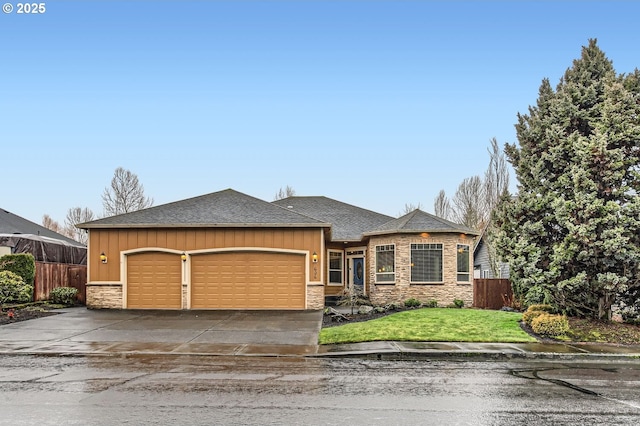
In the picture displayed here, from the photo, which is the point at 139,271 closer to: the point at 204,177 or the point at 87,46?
the point at 87,46

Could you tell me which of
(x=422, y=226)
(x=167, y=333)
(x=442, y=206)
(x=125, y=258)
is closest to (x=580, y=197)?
(x=422, y=226)

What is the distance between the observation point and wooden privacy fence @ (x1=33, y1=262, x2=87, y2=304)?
70.6ft

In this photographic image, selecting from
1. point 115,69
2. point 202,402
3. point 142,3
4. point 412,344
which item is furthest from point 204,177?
point 202,402

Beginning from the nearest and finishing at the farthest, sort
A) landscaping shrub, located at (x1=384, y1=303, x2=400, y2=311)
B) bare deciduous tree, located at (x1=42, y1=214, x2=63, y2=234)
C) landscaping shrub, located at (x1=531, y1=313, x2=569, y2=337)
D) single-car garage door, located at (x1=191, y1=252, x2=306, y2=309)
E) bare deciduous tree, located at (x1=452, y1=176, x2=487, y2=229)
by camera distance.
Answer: landscaping shrub, located at (x1=531, y1=313, x2=569, y2=337) < landscaping shrub, located at (x1=384, y1=303, x2=400, y2=311) < single-car garage door, located at (x1=191, y1=252, x2=306, y2=309) < bare deciduous tree, located at (x1=452, y1=176, x2=487, y2=229) < bare deciduous tree, located at (x1=42, y1=214, x2=63, y2=234)

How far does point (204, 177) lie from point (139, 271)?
3073cm

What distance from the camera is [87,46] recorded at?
2017cm

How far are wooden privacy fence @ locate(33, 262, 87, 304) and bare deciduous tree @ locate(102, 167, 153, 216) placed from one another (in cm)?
2049

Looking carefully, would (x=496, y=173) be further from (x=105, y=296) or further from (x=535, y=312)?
(x=105, y=296)

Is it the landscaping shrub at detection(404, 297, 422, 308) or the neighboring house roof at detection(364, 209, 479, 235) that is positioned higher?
the neighboring house roof at detection(364, 209, 479, 235)

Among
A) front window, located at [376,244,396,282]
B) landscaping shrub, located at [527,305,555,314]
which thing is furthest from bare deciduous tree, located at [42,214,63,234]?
landscaping shrub, located at [527,305,555,314]

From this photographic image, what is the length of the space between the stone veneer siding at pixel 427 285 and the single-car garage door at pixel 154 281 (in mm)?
8320

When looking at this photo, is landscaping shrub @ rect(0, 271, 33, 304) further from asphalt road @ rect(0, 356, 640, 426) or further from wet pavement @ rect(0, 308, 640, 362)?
asphalt road @ rect(0, 356, 640, 426)

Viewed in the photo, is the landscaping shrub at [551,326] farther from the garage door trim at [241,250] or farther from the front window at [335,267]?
the front window at [335,267]

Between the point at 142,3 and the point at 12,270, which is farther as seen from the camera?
the point at 12,270
